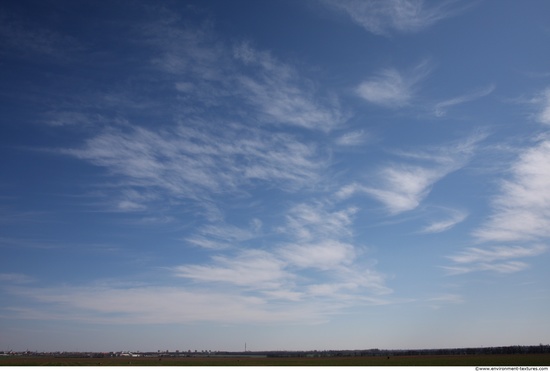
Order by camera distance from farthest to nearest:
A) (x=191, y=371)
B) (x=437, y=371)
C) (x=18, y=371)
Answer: (x=191, y=371) < (x=18, y=371) < (x=437, y=371)

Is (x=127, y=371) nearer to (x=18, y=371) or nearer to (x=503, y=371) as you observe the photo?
(x=18, y=371)

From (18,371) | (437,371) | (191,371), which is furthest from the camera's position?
(191,371)

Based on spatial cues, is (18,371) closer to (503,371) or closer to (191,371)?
(191,371)

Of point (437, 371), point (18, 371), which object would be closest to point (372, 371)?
point (437, 371)

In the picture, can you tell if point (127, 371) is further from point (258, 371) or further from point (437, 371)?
point (437, 371)

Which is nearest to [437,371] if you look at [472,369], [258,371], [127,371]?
[472,369]

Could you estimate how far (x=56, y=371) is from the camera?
44.7 metres

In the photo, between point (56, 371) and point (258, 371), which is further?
point (56, 371)

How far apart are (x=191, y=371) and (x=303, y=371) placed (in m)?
12.8

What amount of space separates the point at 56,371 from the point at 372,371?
→ 111ft

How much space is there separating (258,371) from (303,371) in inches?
394

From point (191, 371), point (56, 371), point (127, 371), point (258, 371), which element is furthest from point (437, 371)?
point (56, 371)

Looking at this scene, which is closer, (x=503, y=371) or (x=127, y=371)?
(x=127, y=371)

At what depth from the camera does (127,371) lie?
44031mm
